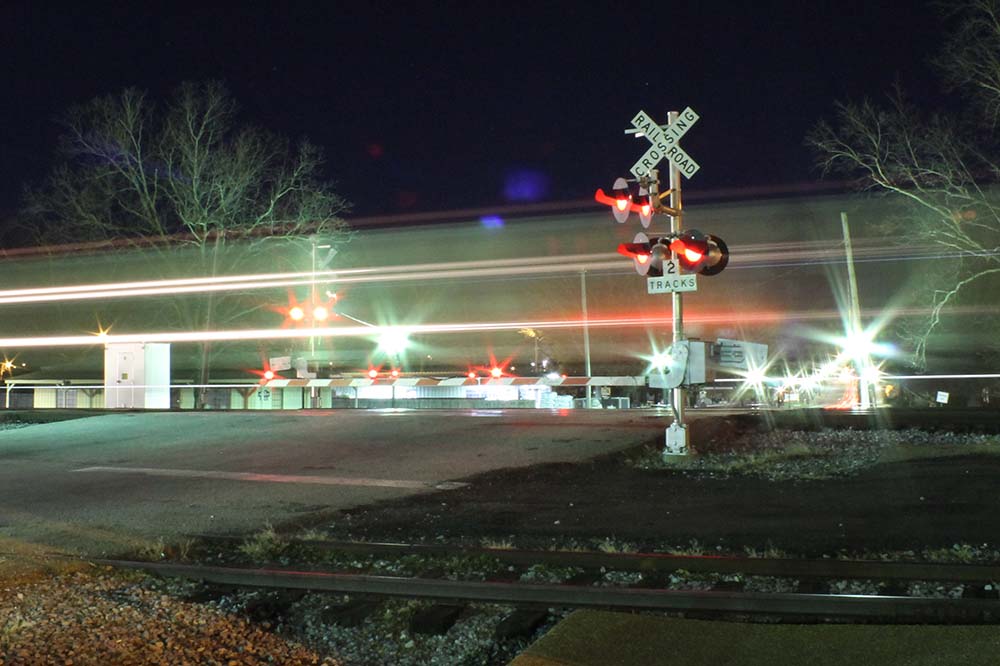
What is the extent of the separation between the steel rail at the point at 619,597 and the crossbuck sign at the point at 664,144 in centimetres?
800

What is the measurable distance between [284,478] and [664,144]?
7380mm

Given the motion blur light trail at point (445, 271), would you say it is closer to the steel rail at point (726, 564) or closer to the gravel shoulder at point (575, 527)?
the gravel shoulder at point (575, 527)

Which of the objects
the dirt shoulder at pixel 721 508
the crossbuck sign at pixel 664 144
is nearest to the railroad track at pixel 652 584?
the dirt shoulder at pixel 721 508

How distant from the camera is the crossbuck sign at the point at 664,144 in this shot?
41.4 feet

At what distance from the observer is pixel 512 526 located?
888cm

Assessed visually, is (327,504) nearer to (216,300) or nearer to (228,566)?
(228,566)

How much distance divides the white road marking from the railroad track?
4.14 m

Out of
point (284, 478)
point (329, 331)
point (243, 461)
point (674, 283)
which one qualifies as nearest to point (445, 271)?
point (329, 331)

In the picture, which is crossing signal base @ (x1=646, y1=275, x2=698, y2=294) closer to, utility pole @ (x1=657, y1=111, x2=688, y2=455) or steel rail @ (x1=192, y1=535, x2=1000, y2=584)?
utility pole @ (x1=657, y1=111, x2=688, y2=455)

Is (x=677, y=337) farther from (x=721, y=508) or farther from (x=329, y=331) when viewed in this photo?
(x=329, y=331)

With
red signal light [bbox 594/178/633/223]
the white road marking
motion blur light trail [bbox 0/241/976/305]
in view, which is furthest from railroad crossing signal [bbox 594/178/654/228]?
motion blur light trail [bbox 0/241/976/305]

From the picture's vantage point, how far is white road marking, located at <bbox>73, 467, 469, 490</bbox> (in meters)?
11.9

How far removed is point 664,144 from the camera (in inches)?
→ 502

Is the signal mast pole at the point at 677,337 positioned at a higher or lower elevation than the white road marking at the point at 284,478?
higher
